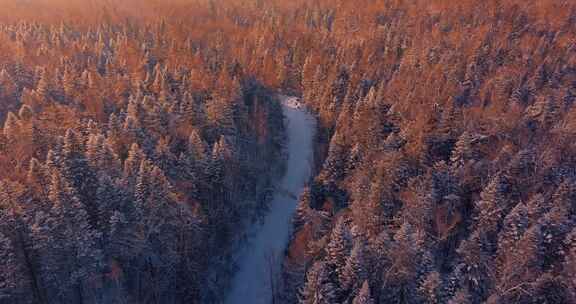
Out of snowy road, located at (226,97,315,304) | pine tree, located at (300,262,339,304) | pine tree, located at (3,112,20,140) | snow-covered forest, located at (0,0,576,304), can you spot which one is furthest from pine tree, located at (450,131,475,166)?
pine tree, located at (3,112,20,140)

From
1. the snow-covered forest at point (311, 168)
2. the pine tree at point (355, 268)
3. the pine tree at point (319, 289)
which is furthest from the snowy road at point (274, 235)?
the pine tree at point (355, 268)

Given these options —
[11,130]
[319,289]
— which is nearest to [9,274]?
[11,130]

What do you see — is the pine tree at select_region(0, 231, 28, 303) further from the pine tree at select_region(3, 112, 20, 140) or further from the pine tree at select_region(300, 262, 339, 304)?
the pine tree at select_region(300, 262, 339, 304)

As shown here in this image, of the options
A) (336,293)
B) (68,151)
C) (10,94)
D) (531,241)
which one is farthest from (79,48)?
(531,241)

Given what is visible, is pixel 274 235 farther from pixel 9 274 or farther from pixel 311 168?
pixel 9 274

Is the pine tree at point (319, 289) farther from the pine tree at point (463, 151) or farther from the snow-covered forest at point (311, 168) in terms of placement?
the pine tree at point (463, 151)
